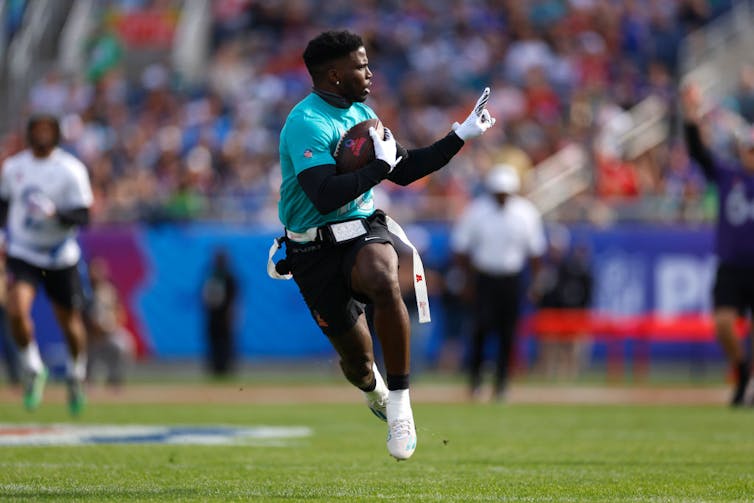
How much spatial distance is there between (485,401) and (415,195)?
22.8 feet

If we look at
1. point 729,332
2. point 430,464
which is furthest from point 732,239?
point 430,464

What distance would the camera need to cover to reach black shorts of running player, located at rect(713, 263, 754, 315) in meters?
12.3

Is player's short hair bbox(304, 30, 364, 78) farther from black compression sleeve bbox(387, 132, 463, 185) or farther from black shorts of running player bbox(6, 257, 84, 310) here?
black shorts of running player bbox(6, 257, 84, 310)

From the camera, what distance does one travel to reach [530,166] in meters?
21.5

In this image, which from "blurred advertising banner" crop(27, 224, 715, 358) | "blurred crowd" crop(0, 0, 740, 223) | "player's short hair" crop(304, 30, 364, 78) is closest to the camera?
"player's short hair" crop(304, 30, 364, 78)

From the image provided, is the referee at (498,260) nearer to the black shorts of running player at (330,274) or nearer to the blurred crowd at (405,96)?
the blurred crowd at (405,96)

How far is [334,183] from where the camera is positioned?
22.0 feet

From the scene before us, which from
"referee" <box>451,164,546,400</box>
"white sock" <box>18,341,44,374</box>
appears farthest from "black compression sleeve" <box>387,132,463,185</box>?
"referee" <box>451,164,546,400</box>

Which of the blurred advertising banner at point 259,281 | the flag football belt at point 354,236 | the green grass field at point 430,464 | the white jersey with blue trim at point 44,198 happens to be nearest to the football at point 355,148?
the flag football belt at point 354,236

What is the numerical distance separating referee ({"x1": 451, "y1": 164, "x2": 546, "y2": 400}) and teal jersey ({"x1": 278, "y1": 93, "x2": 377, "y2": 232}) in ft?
25.4

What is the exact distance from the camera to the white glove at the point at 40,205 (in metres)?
11.1

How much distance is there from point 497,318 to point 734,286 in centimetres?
318

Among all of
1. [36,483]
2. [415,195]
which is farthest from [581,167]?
[36,483]

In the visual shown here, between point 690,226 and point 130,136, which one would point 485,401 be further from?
point 130,136
